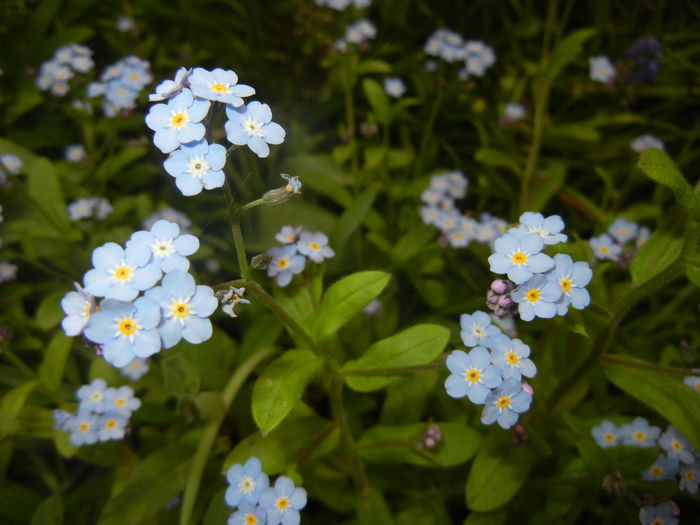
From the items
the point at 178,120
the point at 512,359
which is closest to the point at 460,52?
the point at 512,359

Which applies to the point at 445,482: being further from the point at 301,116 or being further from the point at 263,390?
the point at 301,116

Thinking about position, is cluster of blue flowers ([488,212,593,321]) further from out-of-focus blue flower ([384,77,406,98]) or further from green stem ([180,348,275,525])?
out-of-focus blue flower ([384,77,406,98])

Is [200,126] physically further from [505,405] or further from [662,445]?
[662,445]

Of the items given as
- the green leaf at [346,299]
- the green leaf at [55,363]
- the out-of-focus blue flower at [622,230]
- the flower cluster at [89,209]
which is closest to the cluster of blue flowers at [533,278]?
the green leaf at [346,299]

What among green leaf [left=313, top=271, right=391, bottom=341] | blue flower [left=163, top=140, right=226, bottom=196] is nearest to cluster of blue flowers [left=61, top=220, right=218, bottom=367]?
blue flower [left=163, top=140, right=226, bottom=196]

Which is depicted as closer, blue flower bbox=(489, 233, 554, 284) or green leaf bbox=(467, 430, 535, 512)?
blue flower bbox=(489, 233, 554, 284)

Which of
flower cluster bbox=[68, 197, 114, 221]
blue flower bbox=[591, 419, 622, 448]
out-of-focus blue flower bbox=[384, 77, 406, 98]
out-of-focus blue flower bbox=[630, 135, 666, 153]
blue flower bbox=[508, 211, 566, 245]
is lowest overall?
blue flower bbox=[591, 419, 622, 448]
